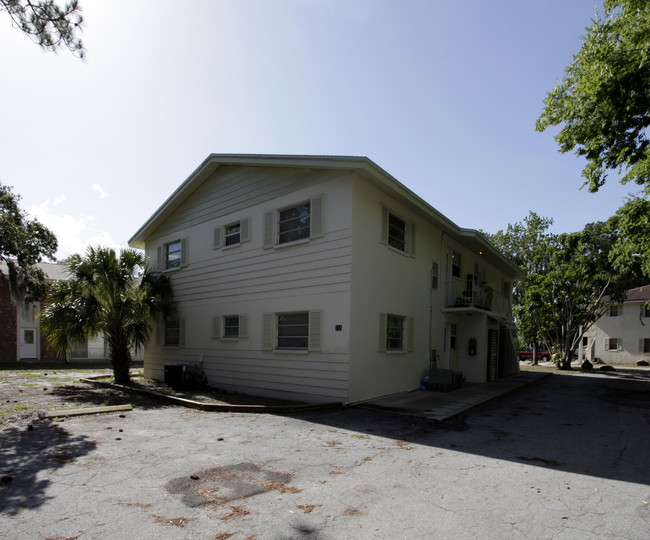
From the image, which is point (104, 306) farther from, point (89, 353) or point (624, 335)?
point (624, 335)

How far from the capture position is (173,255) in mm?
16562

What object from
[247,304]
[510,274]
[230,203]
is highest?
[230,203]

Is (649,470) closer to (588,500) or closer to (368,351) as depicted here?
(588,500)

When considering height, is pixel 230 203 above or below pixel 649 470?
above

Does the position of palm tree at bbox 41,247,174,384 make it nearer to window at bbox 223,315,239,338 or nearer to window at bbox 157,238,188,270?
window at bbox 157,238,188,270

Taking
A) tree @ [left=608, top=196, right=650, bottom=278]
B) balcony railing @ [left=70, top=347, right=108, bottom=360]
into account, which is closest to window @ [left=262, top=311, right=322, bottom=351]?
tree @ [left=608, top=196, right=650, bottom=278]

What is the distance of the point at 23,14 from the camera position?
642cm

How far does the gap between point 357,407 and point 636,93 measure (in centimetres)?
1097

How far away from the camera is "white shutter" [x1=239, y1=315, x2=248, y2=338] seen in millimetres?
12606

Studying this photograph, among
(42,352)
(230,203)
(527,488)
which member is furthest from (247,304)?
(42,352)

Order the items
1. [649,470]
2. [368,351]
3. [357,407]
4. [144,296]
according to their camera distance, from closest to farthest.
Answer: [649,470]
[357,407]
[368,351]
[144,296]

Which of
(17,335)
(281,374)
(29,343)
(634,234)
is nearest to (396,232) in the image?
(281,374)

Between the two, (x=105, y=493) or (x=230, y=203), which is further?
(x=230, y=203)

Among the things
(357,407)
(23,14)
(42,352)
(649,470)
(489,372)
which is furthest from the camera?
(42,352)
